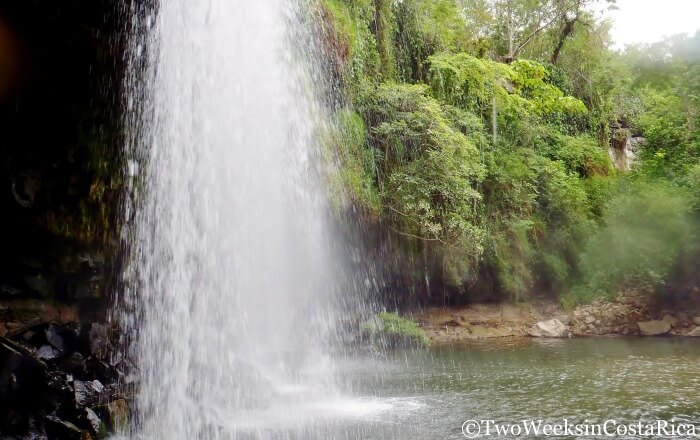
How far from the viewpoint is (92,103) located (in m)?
8.12

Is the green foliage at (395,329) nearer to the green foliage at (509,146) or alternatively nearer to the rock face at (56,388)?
the green foliage at (509,146)

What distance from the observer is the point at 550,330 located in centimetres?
1775

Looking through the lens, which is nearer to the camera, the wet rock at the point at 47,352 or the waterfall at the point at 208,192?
the wet rock at the point at 47,352

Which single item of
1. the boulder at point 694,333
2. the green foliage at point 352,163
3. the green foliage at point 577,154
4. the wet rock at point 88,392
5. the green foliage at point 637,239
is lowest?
the boulder at point 694,333

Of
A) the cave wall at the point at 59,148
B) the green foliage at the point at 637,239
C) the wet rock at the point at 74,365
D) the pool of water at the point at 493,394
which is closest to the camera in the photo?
the pool of water at the point at 493,394

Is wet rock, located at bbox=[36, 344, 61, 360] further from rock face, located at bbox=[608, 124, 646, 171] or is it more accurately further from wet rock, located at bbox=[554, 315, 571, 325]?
rock face, located at bbox=[608, 124, 646, 171]

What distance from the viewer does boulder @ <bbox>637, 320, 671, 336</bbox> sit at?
16.6 metres

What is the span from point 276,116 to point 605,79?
2000cm

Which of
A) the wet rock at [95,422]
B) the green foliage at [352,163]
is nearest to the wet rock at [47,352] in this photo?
the wet rock at [95,422]

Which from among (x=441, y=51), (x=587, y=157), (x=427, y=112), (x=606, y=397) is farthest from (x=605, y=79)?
(x=606, y=397)

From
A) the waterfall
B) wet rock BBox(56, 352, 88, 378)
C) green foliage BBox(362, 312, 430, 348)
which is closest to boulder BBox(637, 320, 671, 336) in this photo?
green foliage BBox(362, 312, 430, 348)

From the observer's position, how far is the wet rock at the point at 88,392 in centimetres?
721

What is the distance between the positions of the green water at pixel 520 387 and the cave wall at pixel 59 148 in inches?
217

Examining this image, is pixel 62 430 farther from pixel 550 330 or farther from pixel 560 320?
pixel 560 320
